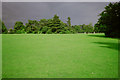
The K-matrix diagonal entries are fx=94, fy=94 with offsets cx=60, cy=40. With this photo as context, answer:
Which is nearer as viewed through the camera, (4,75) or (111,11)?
(4,75)

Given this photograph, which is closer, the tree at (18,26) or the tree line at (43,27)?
the tree line at (43,27)

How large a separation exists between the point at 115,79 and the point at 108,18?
22.7m

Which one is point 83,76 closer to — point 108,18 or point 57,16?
Answer: point 108,18

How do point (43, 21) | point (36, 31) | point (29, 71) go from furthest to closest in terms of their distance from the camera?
point (43, 21)
point (36, 31)
point (29, 71)

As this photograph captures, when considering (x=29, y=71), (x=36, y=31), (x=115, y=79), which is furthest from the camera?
(x=36, y=31)

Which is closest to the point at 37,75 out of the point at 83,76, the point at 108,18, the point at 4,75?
the point at 4,75

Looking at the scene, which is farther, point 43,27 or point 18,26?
point 18,26

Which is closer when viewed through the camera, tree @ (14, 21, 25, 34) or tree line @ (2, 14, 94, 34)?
tree line @ (2, 14, 94, 34)

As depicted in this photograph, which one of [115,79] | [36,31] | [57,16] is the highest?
[57,16]

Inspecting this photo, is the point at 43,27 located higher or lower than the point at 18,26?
lower

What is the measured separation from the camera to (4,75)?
3.10 meters

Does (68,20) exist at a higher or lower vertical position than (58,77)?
higher

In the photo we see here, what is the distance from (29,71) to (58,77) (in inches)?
44.9

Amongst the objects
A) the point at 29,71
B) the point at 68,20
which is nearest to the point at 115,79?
the point at 29,71
